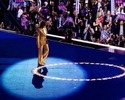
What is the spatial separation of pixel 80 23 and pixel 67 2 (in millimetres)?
1552

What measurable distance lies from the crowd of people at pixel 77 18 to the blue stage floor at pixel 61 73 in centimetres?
155

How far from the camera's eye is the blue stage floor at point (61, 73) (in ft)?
21.3

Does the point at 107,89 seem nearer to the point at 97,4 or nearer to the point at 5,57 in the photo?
the point at 5,57

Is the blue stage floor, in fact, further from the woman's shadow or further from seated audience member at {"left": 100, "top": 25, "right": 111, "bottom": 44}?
seated audience member at {"left": 100, "top": 25, "right": 111, "bottom": 44}

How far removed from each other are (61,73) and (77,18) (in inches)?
208

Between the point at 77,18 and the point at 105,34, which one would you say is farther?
the point at 77,18

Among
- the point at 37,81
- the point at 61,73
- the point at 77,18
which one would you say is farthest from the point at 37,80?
the point at 77,18

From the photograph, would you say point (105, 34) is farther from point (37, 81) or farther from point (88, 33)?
point (37, 81)

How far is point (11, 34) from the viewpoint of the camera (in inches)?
476

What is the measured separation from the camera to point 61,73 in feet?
26.1

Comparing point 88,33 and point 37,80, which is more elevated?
point 88,33

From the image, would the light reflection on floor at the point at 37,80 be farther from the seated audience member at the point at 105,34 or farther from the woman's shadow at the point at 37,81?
the seated audience member at the point at 105,34

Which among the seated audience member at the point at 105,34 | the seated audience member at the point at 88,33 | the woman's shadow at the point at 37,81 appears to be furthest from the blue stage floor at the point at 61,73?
the seated audience member at the point at 88,33

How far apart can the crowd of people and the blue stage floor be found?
5.07 feet
